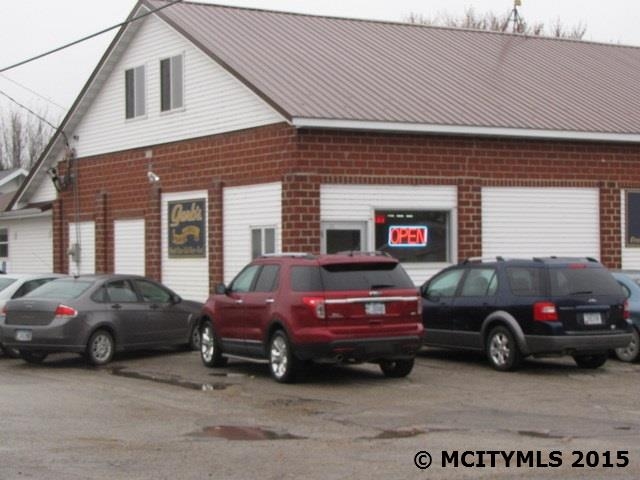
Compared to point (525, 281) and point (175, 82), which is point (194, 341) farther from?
point (175, 82)

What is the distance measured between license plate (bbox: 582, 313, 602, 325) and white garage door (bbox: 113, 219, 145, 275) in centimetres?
1390

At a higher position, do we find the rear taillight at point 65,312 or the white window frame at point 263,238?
the white window frame at point 263,238

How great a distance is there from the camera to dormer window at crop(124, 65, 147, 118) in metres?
28.4

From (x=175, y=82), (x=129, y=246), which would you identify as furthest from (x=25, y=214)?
(x=175, y=82)

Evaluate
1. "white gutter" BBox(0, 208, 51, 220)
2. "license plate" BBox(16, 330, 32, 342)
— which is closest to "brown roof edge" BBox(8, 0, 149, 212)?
"white gutter" BBox(0, 208, 51, 220)

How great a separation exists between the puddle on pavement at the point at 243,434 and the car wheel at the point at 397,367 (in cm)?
485

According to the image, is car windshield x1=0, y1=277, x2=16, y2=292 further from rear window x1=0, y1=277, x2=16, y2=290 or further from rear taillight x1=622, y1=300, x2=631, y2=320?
rear taillight x1=622, y1=300, x2=631, y2=320

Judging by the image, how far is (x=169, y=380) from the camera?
1691 centimetres

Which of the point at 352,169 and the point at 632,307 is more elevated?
the point at 352,169

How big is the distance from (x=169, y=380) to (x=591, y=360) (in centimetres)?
627

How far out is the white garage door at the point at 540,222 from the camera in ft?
81.5

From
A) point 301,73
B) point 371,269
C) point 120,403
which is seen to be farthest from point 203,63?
point 120,403

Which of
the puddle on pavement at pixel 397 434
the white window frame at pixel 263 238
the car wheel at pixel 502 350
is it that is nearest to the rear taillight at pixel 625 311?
the car wheel at pixel 502 350

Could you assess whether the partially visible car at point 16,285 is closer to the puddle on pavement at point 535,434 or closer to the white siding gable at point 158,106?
the white siding gable at point 158,106
